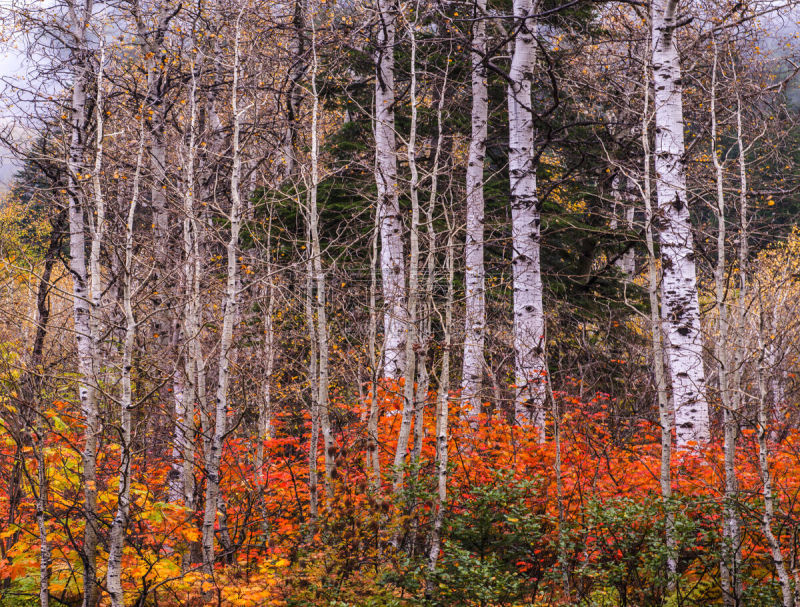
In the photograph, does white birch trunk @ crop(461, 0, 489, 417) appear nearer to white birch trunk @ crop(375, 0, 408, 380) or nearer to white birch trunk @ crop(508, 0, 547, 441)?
white birch trunk @ crop(508, 0, 547, 441)

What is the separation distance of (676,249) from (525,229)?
230cm

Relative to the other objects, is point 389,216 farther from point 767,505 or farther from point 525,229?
point 767,505

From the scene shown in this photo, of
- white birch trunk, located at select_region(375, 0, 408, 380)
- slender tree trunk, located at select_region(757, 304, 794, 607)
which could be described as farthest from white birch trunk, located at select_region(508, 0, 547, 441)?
slender tree trunk, located at select_region(757, 304, 794, 607)

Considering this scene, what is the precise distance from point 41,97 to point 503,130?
847 cm

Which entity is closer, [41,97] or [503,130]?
[41,97]

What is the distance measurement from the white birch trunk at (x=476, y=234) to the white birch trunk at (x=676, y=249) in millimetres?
2493

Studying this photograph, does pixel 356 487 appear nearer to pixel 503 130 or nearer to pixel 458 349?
pixel 458 349

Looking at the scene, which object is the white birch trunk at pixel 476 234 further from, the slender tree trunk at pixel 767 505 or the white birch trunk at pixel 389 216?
the slender tree trunk at pixel 767 505

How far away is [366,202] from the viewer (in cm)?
1048

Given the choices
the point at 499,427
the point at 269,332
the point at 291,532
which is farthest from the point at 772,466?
the point at 269,332

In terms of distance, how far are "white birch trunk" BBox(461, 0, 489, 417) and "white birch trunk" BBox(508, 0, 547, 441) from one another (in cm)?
53

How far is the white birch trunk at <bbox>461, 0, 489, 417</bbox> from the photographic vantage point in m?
9.24

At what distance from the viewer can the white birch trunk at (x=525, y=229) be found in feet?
28.6

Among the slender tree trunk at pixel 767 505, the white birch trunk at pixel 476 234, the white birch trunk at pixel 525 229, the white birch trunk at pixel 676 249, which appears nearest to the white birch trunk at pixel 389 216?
the white birch trunk at pixel 476 234
